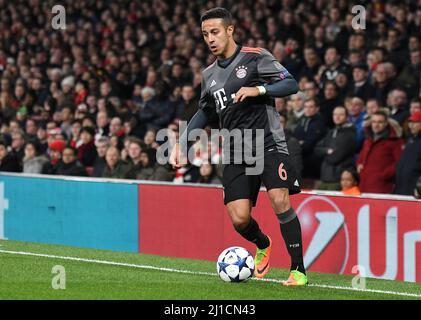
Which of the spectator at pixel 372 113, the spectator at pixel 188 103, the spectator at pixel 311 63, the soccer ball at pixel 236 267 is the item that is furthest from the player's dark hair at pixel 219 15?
the spectator at pixel 311 63

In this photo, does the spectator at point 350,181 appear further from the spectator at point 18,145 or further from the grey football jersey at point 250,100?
the spectator at point 18,145

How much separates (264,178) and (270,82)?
2.75 ft

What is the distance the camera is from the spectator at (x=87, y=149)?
1706cm

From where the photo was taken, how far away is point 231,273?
886 cm

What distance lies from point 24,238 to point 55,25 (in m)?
11.0

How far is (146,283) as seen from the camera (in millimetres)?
8719

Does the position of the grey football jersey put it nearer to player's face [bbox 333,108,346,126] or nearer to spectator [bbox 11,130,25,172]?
player's face [bbox 333,108,346,126]

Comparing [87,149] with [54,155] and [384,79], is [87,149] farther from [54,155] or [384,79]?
[384,79]

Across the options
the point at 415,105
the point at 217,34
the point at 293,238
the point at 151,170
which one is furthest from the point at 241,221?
the point at 151,170

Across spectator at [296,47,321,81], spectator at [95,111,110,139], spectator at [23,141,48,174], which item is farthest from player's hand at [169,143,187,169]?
spectator at [95,111,110,139]

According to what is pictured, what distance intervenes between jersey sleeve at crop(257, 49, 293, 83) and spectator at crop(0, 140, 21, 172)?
29.6 ft

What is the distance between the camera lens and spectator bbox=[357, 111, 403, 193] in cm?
1315

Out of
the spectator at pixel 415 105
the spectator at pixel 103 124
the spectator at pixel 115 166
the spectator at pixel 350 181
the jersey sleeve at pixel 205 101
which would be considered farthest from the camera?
the spectator at pixel 103 124

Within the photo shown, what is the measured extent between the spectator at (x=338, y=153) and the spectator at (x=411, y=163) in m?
0.79
